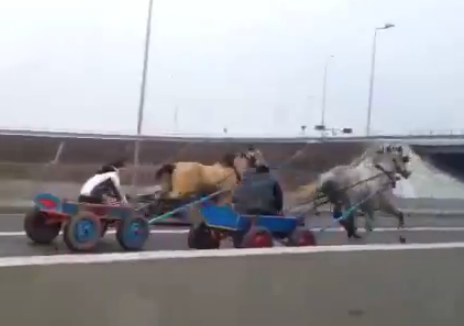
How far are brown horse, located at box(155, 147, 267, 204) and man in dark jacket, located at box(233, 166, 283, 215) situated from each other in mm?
2754

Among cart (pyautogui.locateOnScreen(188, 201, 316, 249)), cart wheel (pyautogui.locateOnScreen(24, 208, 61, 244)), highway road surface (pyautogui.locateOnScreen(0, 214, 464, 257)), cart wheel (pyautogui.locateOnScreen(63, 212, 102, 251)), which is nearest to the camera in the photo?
cart wheel (pyautogui.locateOnScreen(63, 212, 102, 251))

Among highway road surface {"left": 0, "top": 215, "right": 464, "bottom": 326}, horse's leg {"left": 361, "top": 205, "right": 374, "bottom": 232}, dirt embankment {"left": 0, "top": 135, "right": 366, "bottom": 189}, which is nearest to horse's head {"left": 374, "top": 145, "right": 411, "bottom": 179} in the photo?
horse's leg {"left": 361, "top": 205, "right": 374, "bottom": 232}

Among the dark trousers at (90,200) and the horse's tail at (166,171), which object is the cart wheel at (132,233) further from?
the horse's tail at (166,171)

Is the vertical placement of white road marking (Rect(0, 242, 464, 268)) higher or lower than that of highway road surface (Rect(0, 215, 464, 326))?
higher

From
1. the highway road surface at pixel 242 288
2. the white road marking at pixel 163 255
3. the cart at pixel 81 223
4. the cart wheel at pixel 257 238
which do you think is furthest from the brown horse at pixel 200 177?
the white road marking at pixel 163 255

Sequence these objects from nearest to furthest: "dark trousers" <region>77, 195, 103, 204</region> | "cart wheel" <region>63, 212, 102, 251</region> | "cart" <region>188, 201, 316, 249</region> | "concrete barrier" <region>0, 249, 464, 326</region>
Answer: "concrete barrier" <region>0, 249, 464, 326</region>, "cart wheel" <region>63, 212, 102, 251</region>, "cart" <region>188, 201, 316, 249</region>, "dark trousers" <region>77, 195, 103, 204</region>

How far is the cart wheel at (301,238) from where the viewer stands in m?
13.0

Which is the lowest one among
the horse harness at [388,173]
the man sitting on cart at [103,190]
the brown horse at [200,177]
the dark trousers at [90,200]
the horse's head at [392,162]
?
the dark trousers at [90,200]

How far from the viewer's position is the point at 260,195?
13.2m

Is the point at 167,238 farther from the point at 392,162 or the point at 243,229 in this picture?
the point at 392,162

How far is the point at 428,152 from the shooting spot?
53188mm

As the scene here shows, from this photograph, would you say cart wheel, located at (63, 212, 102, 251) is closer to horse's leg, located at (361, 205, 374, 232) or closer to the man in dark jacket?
the man in dark jacket

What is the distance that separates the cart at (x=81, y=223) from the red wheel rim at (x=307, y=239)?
2.47 metres

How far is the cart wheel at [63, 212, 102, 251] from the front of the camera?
11.9 metres
